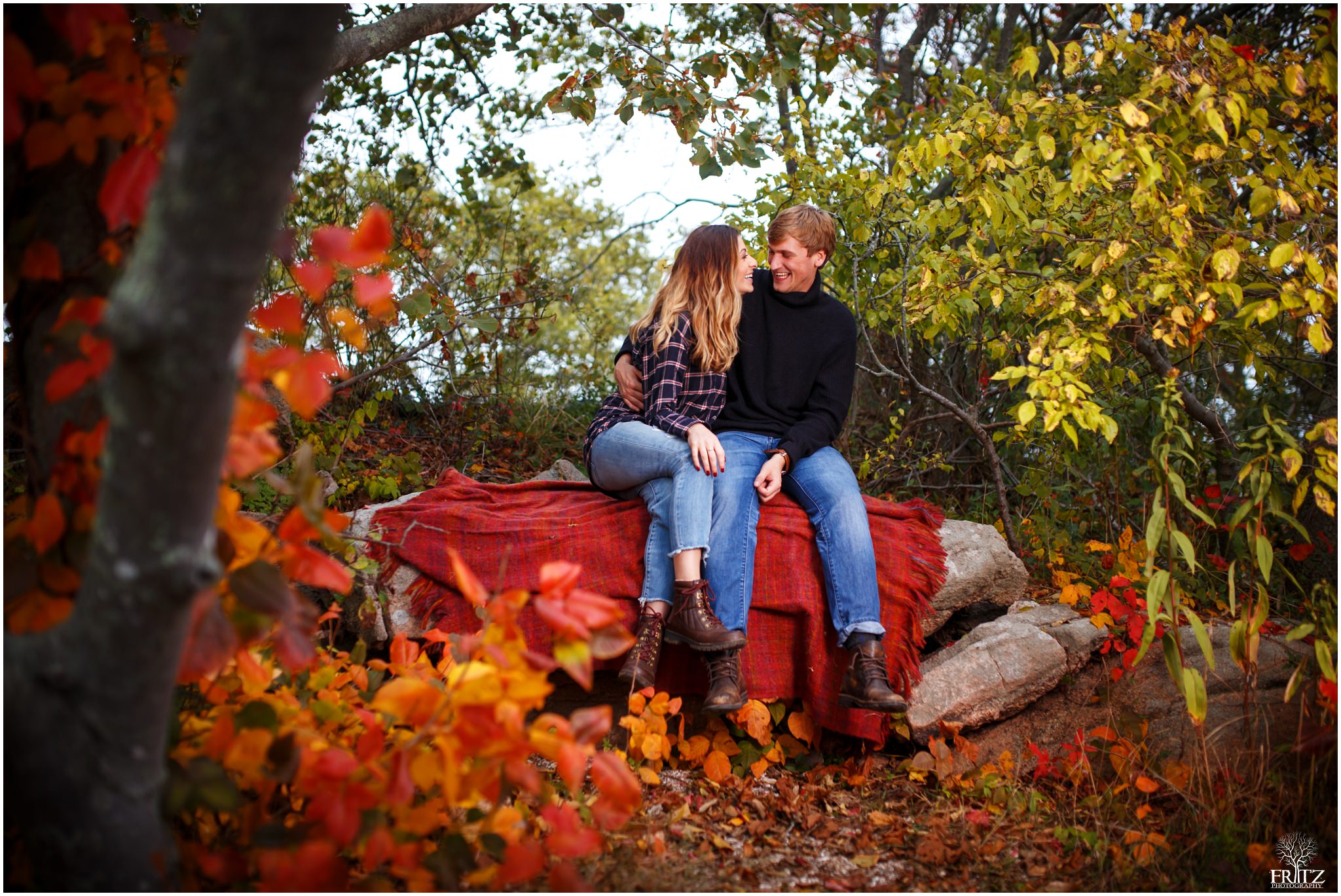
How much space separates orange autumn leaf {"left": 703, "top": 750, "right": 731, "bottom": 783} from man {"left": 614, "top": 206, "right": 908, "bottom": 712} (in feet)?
0.68

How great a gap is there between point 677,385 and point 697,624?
83 centimetres

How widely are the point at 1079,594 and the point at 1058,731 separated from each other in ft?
1.84

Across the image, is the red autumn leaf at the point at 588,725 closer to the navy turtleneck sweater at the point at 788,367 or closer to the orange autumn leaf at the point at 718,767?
the orange autumn leaf at the point at 718,767

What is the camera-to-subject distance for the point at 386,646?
9.82ft

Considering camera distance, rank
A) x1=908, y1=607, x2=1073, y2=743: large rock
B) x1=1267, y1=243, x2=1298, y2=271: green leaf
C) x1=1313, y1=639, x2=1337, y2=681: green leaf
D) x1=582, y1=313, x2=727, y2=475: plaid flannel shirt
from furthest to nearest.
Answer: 1. x1=582, y1=313, x2=727, y2=475: plaid flannel shirt
2. x1=908, y1=607, x2=1073, y2=743: large rock
3. x1=1267, y1=243, x2=1298, y2=271: green leaf
4. x1=1313, y1=639, x2=1337, y2=681: green leaf

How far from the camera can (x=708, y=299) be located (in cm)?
308

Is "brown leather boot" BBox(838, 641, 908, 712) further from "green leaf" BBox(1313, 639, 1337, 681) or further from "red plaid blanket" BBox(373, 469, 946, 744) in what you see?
"green leaf" BBox(1313, 639, 1337, 681)

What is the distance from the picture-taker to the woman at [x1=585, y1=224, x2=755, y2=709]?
107 inches

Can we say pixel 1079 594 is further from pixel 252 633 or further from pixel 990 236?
pixel 252 633

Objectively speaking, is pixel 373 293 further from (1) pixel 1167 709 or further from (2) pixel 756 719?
(1) pixel 1167 709

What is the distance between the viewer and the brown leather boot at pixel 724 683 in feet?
8.45

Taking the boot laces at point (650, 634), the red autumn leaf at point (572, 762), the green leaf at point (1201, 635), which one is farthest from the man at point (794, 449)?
the red autumn leaf at point (572, 762)

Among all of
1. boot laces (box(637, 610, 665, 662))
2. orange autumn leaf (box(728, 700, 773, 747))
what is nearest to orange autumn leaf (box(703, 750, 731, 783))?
orange autumn leaf (box(728, 700, 773, 747))

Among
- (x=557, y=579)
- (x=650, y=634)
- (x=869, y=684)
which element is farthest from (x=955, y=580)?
(x=557, y=579)
